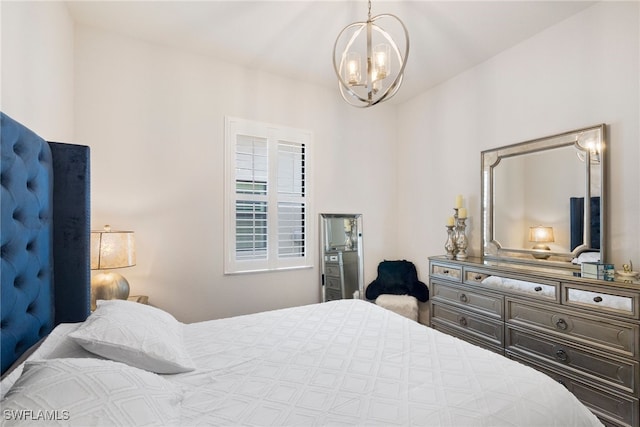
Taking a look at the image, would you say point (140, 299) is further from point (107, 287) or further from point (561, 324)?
point (561, 324)

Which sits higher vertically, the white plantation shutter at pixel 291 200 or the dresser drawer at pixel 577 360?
the white plantation shutter at pixel 291 200

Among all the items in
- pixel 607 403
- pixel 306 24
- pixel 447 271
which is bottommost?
pixel 607 403

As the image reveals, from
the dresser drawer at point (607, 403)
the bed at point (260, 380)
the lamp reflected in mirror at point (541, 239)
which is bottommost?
the dresser drawer at point (607, 403)

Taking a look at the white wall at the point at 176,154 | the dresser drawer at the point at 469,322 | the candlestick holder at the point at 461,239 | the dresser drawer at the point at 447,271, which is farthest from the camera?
the candlestick holder at the point at 461,239

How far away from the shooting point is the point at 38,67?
5.48ft

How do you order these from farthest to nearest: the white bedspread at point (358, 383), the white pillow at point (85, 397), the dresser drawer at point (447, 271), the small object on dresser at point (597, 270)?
the dresser drawer at point (447, 271) < the small object on dresser at point (597, 270) < the white bedspread at point (358, 383) < the white pillow at point (85, 397)

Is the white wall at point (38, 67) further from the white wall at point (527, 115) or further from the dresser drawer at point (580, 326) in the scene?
the white wall at point (527, 115)

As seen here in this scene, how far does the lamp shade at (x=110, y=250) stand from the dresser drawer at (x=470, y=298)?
2645 millimetres

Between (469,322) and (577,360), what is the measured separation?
77 cm

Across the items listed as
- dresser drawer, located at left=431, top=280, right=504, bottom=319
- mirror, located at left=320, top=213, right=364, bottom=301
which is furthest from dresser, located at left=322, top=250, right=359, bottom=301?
dresser drawer, located at left=431, top=280, right=504, bottom=319

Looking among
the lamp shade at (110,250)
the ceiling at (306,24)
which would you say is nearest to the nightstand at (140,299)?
the lamp shade at (110,250)

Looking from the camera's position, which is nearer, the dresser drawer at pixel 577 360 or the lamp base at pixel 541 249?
the dresser drawer at pixel 577 360

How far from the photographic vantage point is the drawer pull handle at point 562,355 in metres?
1.91

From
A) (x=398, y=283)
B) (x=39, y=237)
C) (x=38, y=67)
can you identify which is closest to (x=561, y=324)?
(x=398, y=283)
